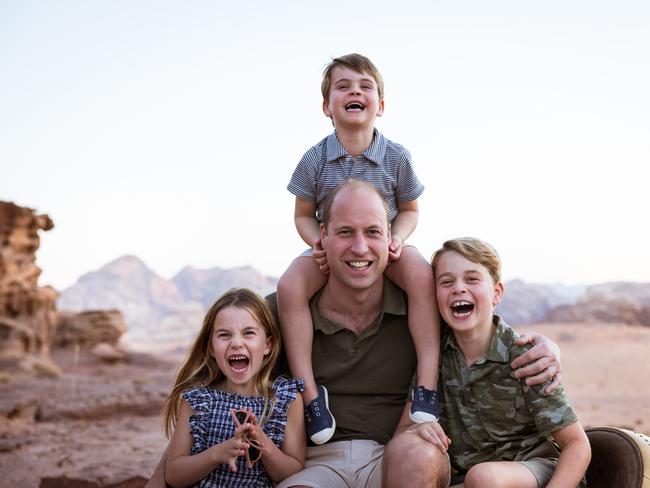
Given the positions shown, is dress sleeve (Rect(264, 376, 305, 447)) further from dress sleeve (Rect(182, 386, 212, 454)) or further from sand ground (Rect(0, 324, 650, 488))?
sand ground (Rect(0, 324, 650, 488))

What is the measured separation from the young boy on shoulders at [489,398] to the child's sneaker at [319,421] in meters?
0.57

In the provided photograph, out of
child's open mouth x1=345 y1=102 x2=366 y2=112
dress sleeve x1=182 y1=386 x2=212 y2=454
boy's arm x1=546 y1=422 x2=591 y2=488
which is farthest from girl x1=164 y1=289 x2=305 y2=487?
child's open mouth x1=345 y1=102 x2=366 y2=112

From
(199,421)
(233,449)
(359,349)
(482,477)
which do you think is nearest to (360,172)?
(359,349)

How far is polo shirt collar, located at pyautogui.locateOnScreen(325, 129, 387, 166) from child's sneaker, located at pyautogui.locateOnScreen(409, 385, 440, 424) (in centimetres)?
147

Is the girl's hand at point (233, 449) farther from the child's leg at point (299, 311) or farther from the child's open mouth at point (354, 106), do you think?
the child's open mouth at point (354, 106)

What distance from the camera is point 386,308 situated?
364 centimetres

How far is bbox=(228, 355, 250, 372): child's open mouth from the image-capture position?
10.8 feet

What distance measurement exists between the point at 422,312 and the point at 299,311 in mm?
672

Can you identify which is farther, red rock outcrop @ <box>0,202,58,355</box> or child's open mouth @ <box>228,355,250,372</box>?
red rock outcrop @ <box>0,202,58,355</box>

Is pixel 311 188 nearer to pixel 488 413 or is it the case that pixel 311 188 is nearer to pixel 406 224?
pixel 406 224

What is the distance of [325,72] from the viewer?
421 centimetres

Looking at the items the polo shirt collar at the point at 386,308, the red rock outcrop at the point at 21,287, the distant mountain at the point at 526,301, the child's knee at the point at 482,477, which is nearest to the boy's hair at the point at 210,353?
the polo shirt collar at the point at 386,308

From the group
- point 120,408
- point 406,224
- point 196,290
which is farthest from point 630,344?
point 196,290

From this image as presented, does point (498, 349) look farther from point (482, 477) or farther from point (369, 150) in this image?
point (369, 150)
